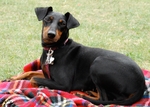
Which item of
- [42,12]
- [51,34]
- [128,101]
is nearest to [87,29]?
[42,12]

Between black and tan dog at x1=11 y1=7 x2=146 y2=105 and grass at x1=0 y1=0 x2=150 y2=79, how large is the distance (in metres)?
1.27

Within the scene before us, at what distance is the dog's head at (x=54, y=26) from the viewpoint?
5.13 m

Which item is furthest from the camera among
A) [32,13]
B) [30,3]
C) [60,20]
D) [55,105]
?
[30,3]

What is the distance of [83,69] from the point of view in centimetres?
546

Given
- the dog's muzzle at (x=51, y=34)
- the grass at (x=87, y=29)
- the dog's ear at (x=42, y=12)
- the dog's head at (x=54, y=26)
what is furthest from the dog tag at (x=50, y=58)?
the grass at (x=87, y=29)

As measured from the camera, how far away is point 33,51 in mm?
7641

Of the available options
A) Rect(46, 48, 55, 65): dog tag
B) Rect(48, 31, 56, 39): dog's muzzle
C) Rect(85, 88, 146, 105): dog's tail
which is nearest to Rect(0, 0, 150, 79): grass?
Rect(46, 48, 55, 65): dog tag

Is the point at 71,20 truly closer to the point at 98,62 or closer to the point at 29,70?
the point at 98,62

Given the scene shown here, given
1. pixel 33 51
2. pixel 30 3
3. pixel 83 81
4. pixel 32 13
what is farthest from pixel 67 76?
pixel 30 3

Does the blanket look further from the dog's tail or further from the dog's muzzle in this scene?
the dog's muzzle

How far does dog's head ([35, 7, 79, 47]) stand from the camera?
5129mm

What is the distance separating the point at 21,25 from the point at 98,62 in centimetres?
533

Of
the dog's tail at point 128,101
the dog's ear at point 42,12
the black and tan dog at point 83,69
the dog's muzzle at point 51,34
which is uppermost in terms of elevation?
the dog's ear at point 42,12

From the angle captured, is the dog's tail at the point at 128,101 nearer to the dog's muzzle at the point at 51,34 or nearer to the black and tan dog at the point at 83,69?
the black and tan dog at the point at 83,69
